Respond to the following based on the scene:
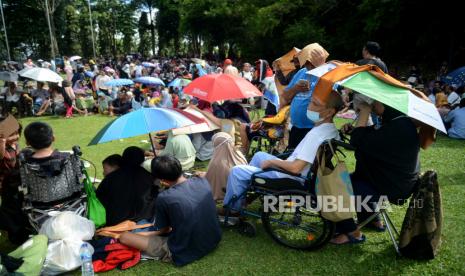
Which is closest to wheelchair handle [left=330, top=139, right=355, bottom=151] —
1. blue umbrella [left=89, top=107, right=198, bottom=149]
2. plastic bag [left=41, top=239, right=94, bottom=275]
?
blue umbrella [left=89, top=107, right=198, bottom=149]

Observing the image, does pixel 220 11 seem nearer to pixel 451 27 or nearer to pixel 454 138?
pixel 451 27

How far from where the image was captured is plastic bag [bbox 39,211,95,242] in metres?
3.25

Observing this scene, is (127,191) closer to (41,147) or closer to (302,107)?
(41,147)

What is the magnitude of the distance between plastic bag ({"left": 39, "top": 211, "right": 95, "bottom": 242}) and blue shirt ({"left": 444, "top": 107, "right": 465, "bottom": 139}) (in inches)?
306

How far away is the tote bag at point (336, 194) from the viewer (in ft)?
10.3

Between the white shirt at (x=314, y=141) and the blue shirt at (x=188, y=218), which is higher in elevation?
the white shirt at (x=314, y=141)

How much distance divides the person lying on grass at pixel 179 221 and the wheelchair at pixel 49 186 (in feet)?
2.23

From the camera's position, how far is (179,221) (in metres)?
3.21

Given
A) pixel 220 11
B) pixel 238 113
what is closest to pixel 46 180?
pixel 238 113

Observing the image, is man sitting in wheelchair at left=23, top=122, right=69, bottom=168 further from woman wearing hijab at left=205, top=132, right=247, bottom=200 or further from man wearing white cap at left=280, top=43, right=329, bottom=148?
man wearing white cap at left=280, top=43, right=329, bottom=148

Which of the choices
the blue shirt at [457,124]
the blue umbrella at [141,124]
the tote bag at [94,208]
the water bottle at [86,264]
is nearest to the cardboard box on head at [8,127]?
Answer: the blue umbrella at [141,124]

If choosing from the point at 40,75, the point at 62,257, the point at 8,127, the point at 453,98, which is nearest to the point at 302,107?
the point at 62,257

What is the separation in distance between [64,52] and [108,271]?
47.4 m

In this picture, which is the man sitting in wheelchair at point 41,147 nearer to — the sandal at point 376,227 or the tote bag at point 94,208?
the tote bag at point 94,208
